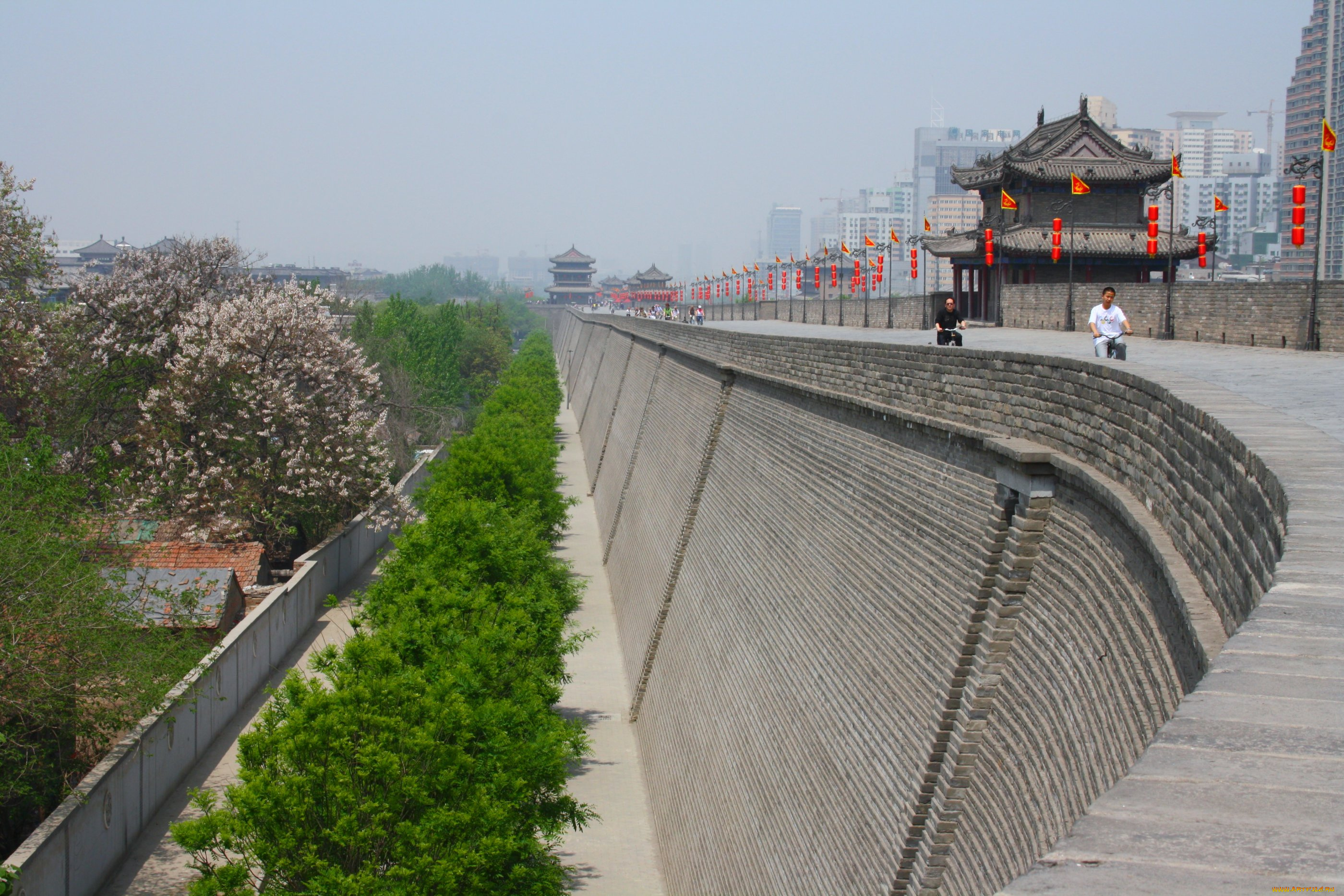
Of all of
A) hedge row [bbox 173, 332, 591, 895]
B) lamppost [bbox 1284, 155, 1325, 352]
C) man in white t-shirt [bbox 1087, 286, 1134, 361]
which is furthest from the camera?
lamppost [bbox 1284, 155, 1325, 352]

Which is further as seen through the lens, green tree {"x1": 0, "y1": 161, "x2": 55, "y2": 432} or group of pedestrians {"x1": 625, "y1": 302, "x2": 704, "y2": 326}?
group of pedestrians {"x1": 625, "y1": 302, "x2": 704, "y2": 326}

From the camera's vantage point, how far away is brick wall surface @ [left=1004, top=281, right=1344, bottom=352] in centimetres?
1307

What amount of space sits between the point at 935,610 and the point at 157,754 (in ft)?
34.1

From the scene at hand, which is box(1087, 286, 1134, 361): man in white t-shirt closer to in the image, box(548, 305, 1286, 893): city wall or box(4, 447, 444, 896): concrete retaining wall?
box(548, 305, 1286, 893): city wall

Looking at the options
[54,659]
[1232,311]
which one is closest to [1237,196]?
[1232,311]

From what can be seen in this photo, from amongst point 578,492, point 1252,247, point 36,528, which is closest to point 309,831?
point 36,528

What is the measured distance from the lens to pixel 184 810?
14391 millimetres

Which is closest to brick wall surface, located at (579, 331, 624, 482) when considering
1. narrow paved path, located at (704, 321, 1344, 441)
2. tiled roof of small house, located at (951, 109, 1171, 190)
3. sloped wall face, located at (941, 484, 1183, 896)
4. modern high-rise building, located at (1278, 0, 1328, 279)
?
tiled roof of small house, located at (951, 109, 1171, 190)

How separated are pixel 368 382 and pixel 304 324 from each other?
2.06m

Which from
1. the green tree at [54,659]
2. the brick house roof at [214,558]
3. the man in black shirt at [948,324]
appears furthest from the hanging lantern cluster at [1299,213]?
the brick house roof at [214,558]

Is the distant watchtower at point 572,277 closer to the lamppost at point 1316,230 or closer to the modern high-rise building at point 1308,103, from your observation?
the modern high-rise building at point 1308,103

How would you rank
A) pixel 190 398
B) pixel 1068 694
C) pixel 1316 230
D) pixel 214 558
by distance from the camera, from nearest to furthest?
pixel 1068 694
pixel 1316 230
pixel 214 558
pixel 190 398

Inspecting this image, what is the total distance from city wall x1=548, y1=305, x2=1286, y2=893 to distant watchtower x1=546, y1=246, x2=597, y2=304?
16263cm

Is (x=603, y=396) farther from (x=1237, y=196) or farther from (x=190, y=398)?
(x=1237, y=196)
